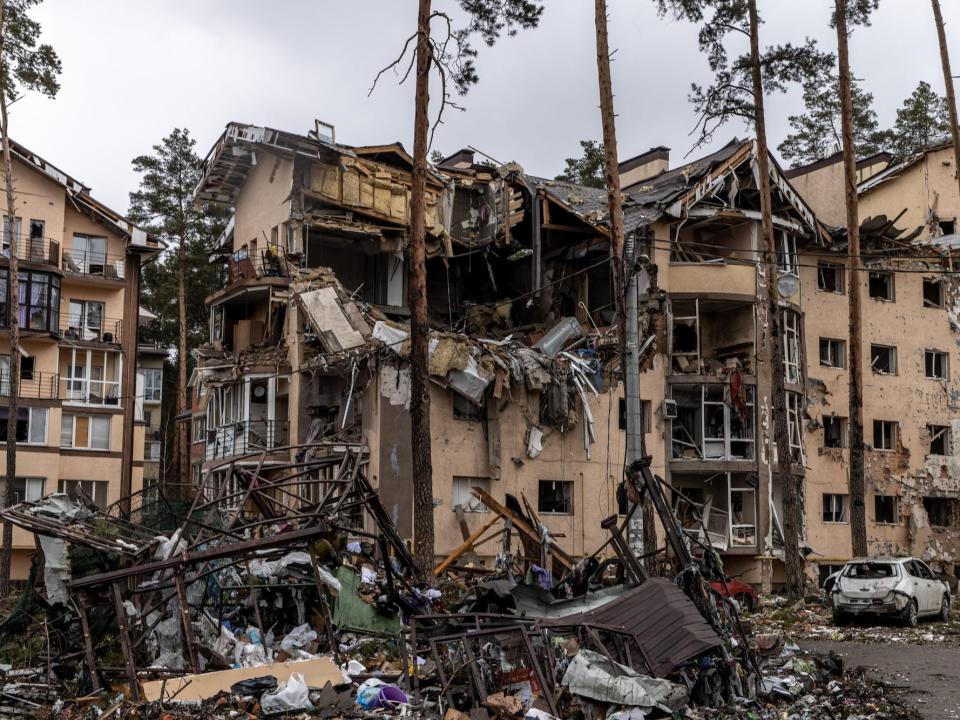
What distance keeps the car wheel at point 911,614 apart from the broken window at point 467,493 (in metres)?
11.8

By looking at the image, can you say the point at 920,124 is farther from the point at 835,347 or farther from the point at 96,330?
the point at 96,330

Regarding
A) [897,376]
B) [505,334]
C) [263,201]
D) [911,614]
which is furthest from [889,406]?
[263,201]

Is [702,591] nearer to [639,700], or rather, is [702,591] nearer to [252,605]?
[639,700]

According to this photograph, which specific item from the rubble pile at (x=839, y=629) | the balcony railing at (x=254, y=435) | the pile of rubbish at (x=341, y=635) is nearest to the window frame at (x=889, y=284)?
the rubble pile at (x=839, y=629)

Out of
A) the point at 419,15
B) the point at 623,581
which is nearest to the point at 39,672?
the point at 623,581

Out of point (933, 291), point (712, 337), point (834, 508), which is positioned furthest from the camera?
point (933, 291)

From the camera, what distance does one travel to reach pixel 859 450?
91.0ft

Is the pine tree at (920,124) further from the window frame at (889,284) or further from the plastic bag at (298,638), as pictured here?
the plastic bag at (298,638)

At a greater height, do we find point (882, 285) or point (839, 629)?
point (882, 285)

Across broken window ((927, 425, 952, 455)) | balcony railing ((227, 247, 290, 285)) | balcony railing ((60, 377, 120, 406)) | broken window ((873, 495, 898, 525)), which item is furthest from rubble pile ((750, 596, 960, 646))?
balcony railing ((60, 377, 120, 406))

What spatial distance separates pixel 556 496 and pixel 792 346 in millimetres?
10009

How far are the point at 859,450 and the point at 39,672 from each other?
2026 centimetres

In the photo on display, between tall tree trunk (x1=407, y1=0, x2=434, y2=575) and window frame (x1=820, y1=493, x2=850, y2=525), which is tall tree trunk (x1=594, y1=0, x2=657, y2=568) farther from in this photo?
window frame (x1=820, y1=493, x2=850, y2=525)

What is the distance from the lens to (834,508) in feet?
122
